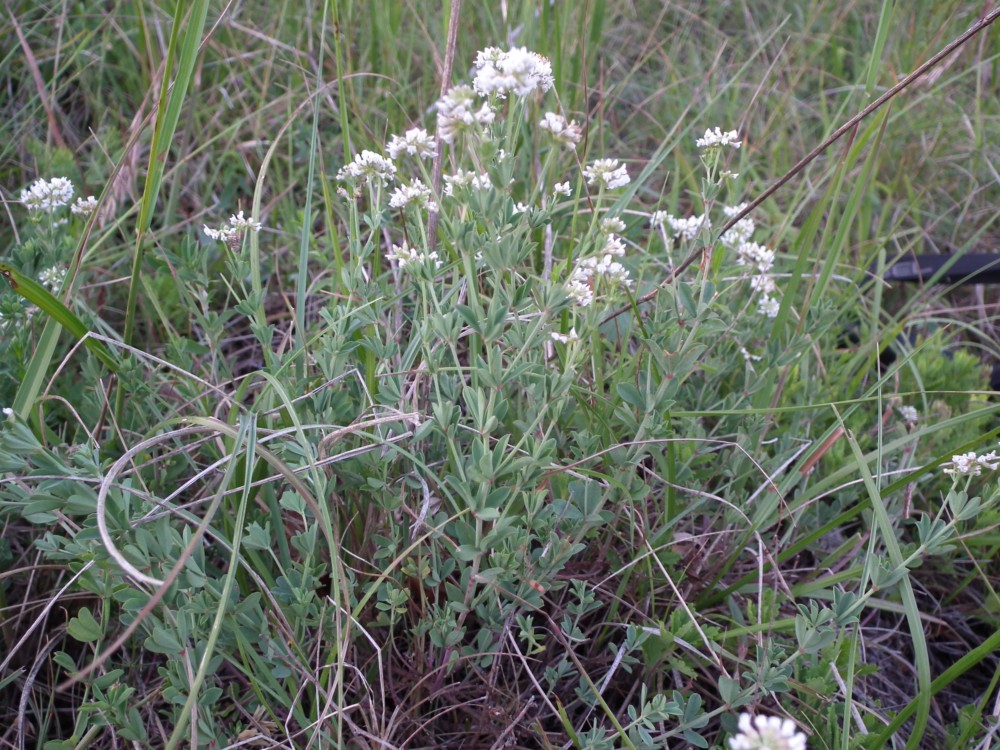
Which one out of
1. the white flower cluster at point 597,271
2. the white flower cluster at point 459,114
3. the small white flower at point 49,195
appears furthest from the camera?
the small white flower at point 49,195

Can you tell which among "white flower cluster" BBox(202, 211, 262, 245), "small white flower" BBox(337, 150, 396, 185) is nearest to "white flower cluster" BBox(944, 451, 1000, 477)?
"small white flower" BBox(337, 150, 396, 185)

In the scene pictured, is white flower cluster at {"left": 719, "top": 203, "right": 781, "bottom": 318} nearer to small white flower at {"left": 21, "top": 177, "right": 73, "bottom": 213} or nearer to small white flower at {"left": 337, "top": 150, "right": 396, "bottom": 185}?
small white flower at {"left": 337, "top": 150, "right": 396, "bottom": 185}

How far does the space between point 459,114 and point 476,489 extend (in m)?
0.58

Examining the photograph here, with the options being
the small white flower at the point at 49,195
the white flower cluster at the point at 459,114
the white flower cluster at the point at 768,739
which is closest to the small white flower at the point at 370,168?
the white flower cluster at the point at 459,114

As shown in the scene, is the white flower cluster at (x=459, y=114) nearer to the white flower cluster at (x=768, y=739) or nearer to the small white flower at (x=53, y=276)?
the white flower cluster at (x=768, y=739)

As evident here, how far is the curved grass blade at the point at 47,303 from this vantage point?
131 centimetres

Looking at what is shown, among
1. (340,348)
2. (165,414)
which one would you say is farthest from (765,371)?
(165,414)

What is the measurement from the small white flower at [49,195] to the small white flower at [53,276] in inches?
4.8

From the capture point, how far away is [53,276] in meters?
1.69

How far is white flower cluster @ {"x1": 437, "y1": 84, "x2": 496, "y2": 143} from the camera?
1.08m

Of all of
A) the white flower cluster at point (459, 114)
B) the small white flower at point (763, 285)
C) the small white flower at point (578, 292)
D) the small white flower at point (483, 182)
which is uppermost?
the white flower cluster at point (459, 114)

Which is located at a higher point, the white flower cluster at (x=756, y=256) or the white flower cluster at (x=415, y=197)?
the white flower cluster at (x=415, y=197)

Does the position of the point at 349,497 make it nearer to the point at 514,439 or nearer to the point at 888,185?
the point at 514,439

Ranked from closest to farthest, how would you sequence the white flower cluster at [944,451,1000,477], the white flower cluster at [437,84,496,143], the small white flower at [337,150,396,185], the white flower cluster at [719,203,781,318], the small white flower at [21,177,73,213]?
the white flower cluster at [437,84,496,143] → the white flower cluster at [944,451,1000,477] → the small white flower at [337,150,396,185] → the small white flower at [21,177,73,213] → the white flower cluster at [719,203,781,318]
